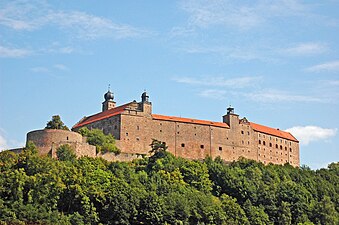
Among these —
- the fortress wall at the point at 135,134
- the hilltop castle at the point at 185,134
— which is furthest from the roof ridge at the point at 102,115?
the fortress wall at the point at 135,134

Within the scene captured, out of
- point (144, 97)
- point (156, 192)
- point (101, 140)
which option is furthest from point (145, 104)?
point (156, 192)

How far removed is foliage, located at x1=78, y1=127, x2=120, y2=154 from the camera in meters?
77.5

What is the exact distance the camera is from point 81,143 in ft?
243

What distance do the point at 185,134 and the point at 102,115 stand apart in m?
11.5

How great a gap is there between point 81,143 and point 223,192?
17.1 meters

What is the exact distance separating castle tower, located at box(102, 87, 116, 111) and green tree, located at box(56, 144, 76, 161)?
25.5m

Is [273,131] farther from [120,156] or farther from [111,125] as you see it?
[120,156]

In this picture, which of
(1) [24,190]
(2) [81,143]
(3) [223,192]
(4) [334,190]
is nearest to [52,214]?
(1) [24,190]

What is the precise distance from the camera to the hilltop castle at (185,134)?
278 ft

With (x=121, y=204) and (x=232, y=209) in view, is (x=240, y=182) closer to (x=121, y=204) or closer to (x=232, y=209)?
(x=232, y=209)

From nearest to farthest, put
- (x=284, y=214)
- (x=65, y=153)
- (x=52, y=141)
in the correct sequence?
1. (x=65, y=153)
2. (x=52, y=141)
3. (x=284, y=214)

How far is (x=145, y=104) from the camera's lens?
88188 millimetres

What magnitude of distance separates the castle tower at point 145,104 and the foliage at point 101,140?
286 inches

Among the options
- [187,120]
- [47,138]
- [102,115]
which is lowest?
[47,138]
